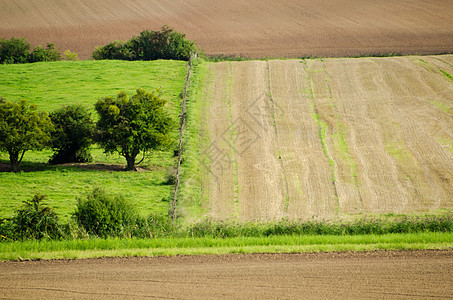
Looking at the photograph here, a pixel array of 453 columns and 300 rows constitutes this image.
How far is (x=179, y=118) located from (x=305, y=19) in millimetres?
40409

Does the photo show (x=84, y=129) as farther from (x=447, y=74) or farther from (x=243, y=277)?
(x=447, y=74)

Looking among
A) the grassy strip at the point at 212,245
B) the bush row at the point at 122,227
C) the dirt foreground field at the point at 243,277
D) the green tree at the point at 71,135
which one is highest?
the green tree at the point at 71,135

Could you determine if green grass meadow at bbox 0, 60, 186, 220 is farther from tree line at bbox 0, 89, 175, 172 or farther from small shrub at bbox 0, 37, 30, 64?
small shrub at bbox 0, 37, 30, 64

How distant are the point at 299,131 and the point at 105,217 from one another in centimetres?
1787

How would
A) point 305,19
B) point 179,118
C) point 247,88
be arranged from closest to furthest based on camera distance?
point 179,118 < point 247,88 < point 305,19

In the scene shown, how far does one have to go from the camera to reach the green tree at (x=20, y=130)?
2533 cm

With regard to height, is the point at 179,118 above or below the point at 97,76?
below

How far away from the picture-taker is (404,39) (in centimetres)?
5675

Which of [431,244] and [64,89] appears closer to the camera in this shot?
[431,244]

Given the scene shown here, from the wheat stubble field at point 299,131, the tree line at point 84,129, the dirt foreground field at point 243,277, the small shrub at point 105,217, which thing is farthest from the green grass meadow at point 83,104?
the dirt foreground field at point 243,277

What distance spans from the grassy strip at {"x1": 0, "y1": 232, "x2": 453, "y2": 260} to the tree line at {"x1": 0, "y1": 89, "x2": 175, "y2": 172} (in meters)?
11.3

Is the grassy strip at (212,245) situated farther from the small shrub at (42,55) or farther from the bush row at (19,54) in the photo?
the bush row at (19,54)

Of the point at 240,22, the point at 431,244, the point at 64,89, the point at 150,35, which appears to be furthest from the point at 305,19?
the point at 431,244

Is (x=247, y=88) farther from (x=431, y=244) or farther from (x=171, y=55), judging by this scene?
(x=431, y=244)
